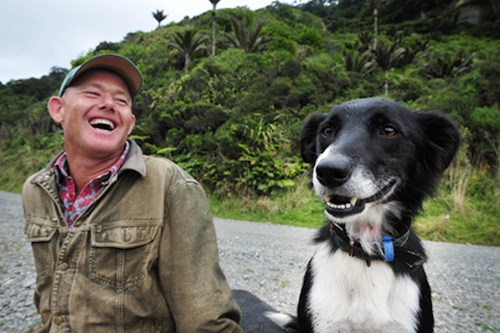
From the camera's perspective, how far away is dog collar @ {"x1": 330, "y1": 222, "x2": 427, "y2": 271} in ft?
5.77

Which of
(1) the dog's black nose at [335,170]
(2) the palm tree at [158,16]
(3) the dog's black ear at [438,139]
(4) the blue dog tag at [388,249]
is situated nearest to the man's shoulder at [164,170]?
(1) the dog's black nose at [335,170]

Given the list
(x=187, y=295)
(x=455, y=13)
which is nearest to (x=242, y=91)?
(x=187, y=295)

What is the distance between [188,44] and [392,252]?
67.7 feet

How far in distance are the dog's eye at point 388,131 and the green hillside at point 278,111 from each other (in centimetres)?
224

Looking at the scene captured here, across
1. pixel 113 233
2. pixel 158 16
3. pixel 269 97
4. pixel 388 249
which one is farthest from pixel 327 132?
pixel 158 16

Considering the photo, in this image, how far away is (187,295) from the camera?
1.42 metres

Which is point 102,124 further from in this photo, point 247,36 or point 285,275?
point 247,36

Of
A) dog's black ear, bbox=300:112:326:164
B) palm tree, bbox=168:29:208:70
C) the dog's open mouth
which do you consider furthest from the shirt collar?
palm tree, bbox=168:29:208:70

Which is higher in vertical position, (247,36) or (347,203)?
(247,36)

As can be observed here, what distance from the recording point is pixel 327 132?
7.31ft

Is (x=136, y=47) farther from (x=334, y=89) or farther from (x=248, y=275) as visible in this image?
(x=248, y=275)

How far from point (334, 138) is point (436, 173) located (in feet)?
2.34

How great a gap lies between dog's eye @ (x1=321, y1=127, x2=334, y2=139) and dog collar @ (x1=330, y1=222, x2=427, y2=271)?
2.31 feet

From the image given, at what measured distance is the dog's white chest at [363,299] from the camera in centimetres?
169
